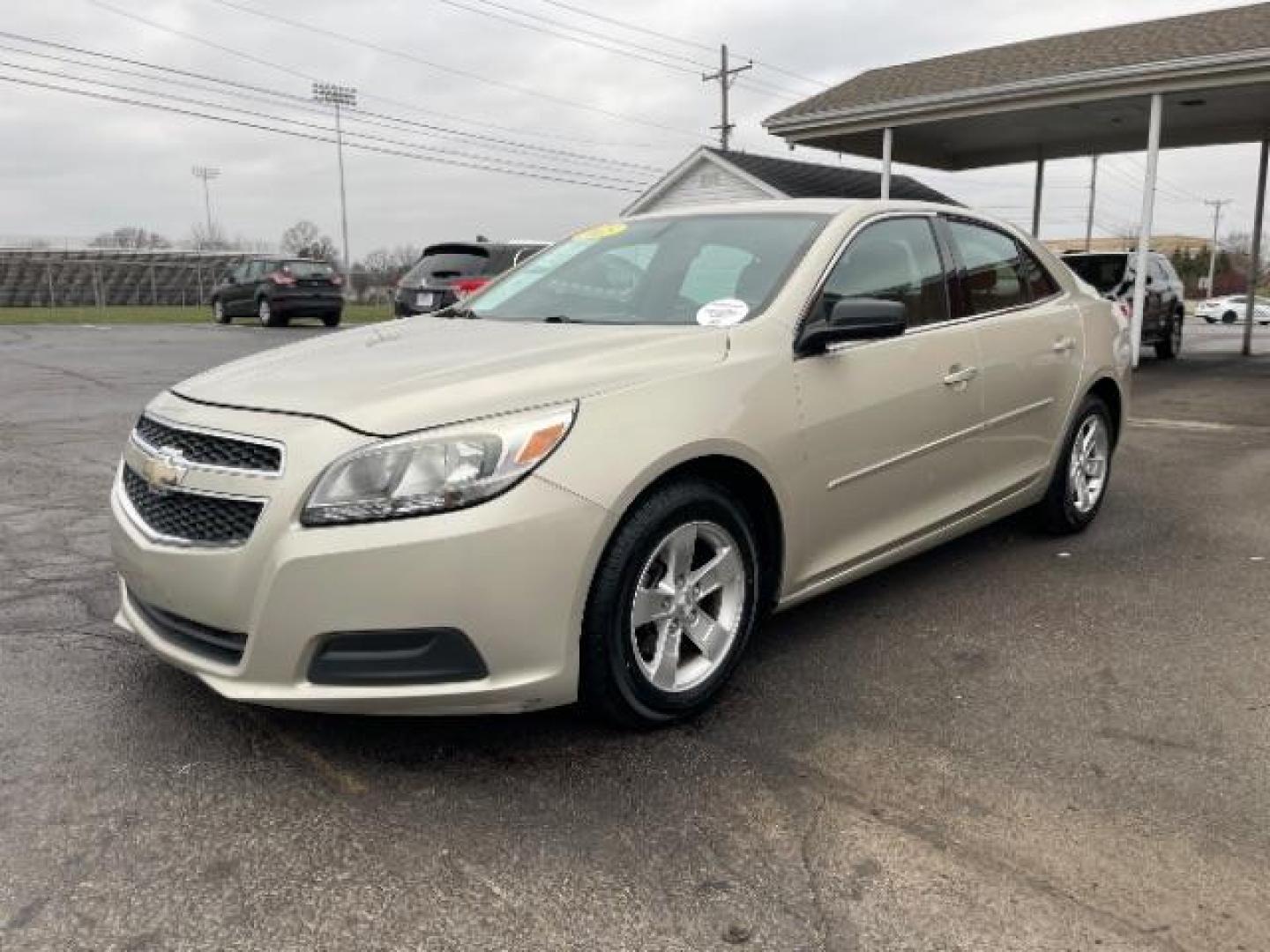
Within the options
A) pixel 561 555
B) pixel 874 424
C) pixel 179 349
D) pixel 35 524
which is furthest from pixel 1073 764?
pixel 179 349

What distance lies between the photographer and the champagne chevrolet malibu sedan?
102 inches

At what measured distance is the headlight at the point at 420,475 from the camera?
8.43 ft

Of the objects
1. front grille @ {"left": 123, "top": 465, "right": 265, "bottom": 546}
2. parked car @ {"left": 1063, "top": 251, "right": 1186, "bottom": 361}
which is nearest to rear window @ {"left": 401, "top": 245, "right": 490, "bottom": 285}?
parked car @ {"left": 1063, "top": 251, "right": 1186, "bottom": 361}

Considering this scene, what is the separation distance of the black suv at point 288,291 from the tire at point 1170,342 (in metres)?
15.9

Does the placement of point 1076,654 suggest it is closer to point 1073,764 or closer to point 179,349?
point 1073,764

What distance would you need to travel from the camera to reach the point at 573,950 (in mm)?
2131

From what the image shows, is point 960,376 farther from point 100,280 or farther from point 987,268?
point 100,280

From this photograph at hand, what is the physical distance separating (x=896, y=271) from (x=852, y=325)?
74 cm

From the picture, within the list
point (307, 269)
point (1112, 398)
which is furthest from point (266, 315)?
point (1112, 398)

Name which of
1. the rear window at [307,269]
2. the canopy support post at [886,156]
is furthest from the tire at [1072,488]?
the rear window at [307,269]

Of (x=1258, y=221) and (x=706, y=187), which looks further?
(x=706, y=187)

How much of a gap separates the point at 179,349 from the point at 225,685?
15177mm

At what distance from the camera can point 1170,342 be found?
1579 centimetres

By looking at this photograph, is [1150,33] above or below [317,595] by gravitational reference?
above
